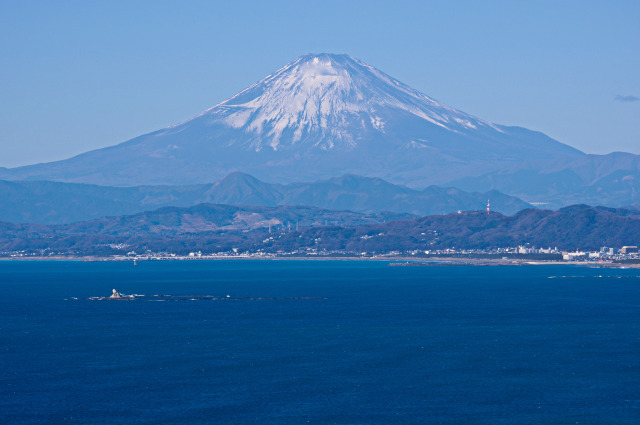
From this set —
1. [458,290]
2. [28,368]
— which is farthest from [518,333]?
[458,290]

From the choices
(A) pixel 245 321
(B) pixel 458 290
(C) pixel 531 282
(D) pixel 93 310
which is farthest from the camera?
(C) pixel 531 282

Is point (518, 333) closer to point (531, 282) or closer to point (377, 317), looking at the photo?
point (377, 317)

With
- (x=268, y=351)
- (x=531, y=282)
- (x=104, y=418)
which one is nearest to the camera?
(x=104, y=418)

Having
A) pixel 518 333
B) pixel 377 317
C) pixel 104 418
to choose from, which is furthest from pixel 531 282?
pixel 104 418

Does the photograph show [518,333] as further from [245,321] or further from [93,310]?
[93,310]

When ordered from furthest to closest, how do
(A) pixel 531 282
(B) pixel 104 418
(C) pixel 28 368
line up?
(A) pixel 531 282, (C) pixel 28 368, (B) pixel 104 418

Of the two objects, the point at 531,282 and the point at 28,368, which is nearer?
the point at 28,368
